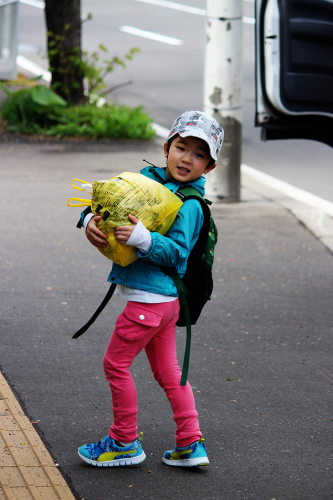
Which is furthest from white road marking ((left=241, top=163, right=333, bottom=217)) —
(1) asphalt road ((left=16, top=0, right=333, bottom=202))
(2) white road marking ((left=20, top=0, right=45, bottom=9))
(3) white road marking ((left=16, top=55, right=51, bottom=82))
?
(2) white road marking ((left=20, top=0, right=45, bottom=9))

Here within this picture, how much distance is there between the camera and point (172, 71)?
17.7 metres

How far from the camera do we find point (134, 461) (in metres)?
3.07

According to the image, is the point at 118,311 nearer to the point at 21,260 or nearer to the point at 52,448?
the point at 21,260

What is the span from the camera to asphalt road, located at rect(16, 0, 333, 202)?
10.3 m

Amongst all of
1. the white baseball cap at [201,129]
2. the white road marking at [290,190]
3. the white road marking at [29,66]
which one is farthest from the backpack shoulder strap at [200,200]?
the white road marking at [29,66]

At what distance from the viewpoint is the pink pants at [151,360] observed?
2916 mm

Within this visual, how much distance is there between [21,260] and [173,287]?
10.6ft

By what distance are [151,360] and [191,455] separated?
46cm

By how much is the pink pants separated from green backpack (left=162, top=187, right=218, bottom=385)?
73 mm

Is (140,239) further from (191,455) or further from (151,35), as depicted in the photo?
(151,35)

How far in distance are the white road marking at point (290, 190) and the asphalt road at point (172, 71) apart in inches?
7.9

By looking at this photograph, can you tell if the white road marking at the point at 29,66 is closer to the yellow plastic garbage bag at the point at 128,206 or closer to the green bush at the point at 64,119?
the green bush at the point at 64,119

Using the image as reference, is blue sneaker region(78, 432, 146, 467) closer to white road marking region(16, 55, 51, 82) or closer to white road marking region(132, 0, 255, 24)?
white road marking region(16, 55, 51, 82)

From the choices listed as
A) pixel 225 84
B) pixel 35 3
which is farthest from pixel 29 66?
pixel 35 3
